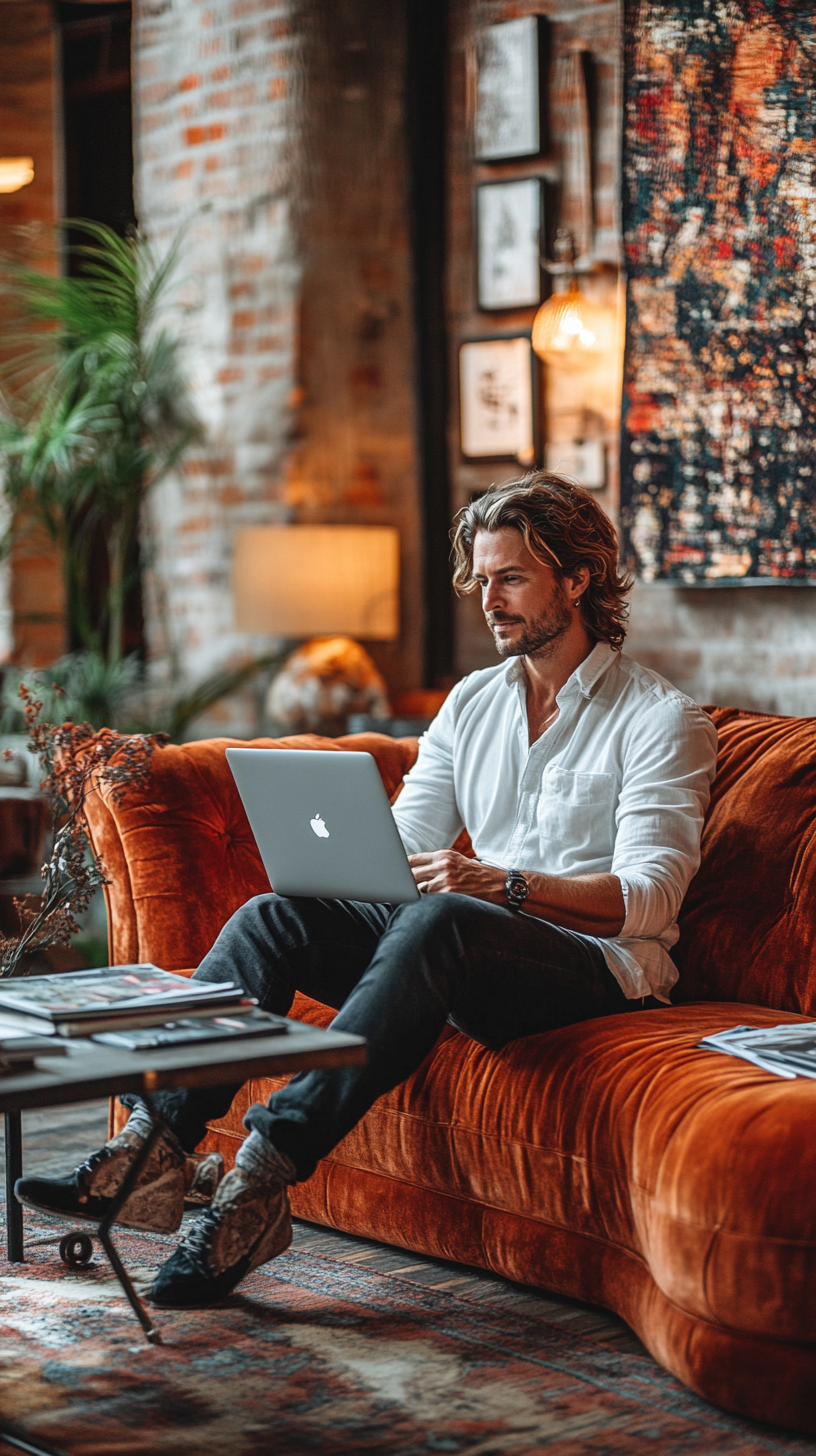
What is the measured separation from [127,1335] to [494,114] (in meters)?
3.57

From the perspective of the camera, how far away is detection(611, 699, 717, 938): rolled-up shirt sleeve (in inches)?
94.0

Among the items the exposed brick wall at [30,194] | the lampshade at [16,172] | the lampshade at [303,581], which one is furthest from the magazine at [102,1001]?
the lampshade at [16,172]

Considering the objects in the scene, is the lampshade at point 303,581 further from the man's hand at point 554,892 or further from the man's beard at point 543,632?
the man's hand at point 554,892

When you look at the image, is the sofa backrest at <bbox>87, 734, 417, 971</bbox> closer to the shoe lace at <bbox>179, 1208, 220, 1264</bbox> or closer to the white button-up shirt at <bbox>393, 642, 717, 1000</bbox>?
the white button-up shirt at <bbox>393, 642, 717, 1000</bbox>

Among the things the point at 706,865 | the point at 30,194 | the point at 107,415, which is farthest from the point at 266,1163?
the point at 30,194

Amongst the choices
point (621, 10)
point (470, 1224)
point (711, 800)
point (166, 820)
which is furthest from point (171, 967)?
point (621, 10)

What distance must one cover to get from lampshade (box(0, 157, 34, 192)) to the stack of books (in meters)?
5.34

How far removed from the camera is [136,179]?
5.25 m

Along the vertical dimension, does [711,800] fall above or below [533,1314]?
above

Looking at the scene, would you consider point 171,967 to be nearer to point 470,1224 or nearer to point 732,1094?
point 470,1224

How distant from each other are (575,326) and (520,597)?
1.95 m

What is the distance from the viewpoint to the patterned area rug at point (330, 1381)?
187cm

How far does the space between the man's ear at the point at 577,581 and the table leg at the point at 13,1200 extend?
118cm

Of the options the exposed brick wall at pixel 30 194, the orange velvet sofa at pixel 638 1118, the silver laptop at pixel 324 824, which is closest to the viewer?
the orange velvet sofa at pixel 638 1118
